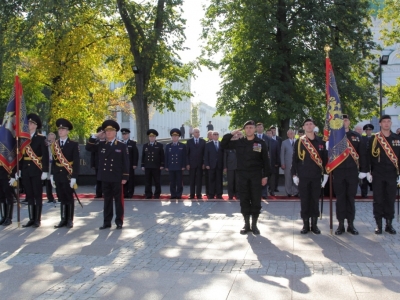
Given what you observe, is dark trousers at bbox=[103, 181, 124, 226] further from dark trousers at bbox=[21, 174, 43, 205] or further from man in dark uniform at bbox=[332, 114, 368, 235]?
man in dark uniform at bbox=[332, 114, 368, 235]

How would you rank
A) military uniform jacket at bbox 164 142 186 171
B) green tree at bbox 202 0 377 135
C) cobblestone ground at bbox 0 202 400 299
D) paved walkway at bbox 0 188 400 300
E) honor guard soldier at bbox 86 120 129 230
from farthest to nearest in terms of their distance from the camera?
green tree at bbox 202 0 377 135 < military uniform jacket at bbox 164 142 186 171 < honor guard soldier at bbox 86 120 129 230 < cobblestone ground at bbox 0 202 400 299 < paved walkway at bbox 0 188 400 300

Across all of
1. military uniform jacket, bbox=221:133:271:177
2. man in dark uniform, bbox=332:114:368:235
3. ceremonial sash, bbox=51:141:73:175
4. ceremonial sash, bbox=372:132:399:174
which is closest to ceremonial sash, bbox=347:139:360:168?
man in dark uniform, bbox=332:114:368:235

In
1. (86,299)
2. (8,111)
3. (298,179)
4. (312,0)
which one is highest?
(312,0)

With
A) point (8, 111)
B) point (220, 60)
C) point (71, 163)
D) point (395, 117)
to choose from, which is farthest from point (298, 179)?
point (395, 117)

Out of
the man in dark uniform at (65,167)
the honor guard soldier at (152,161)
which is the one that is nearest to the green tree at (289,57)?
the honor guard soldier at (152,161)

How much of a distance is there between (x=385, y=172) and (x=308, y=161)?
137 cm

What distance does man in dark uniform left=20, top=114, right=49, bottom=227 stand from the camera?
10656mm

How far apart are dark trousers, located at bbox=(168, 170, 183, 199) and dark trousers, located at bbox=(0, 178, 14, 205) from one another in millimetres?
5152

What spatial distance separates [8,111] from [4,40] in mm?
10727

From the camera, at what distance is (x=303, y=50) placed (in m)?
23.0

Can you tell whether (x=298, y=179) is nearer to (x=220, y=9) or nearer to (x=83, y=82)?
(x=220, y=9)

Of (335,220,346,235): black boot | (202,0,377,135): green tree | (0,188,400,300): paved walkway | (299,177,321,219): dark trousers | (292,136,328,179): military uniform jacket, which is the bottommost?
(0,188,400,300): paved walkway

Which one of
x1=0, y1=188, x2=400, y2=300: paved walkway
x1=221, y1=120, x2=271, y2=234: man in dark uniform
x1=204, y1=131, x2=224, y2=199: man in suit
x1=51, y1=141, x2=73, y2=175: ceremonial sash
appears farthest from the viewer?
x1=204, y1=131, x2=224, y2=199: man in suit

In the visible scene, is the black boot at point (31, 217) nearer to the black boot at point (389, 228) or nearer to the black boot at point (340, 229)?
the black boot at point (340, 229)
